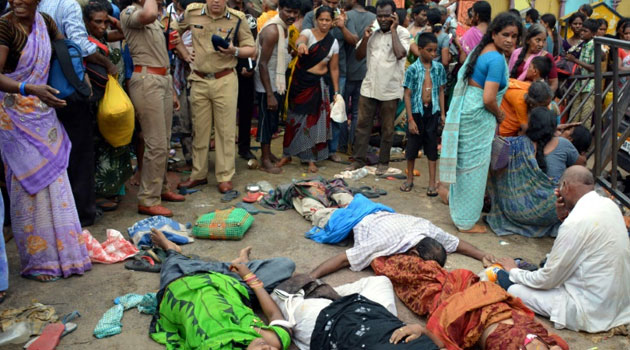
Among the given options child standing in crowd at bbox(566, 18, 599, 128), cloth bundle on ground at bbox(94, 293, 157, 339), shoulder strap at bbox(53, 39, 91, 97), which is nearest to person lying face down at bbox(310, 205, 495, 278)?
cloth bundle on ground at bbox(94, 293, 157, 339)

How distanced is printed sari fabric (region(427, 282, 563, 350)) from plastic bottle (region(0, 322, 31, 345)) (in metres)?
2.41

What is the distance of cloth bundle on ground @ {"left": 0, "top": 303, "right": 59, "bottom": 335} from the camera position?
3.34 m

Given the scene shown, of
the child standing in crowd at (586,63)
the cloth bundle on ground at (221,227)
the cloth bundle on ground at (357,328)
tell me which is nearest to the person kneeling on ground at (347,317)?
the cloth bundle on ground at (357,328)

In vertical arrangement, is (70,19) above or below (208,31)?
above

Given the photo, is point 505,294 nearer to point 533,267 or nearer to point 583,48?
point 533,267

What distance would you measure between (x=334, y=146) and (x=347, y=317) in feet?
14.2

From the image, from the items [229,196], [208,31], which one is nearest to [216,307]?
[229,196]

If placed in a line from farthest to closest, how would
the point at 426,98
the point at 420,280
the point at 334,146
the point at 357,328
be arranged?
the point at 334,146
the point at 426,98
the point at 420,280
the point at 357,328

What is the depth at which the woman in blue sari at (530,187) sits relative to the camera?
4.90m

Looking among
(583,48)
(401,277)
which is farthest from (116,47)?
(583,48)

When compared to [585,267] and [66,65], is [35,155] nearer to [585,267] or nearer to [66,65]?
[66,65]

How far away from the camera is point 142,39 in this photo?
505 cm

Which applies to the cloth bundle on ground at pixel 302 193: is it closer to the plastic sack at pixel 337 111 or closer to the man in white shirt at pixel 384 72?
the plastic sack at pixel 337 111

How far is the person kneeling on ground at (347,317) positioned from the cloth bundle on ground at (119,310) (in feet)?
2.74
